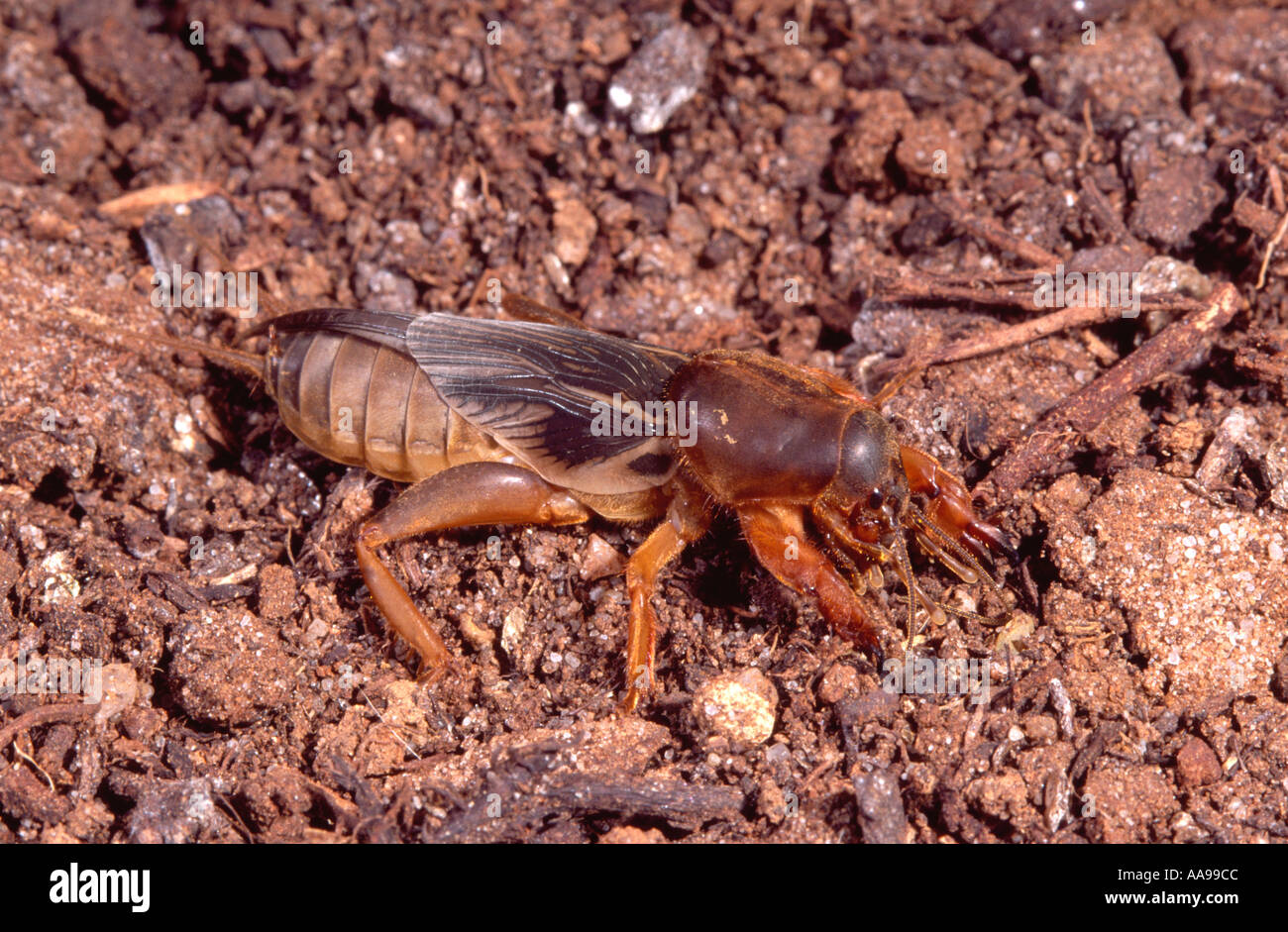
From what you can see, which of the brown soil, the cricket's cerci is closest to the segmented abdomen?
the cricket's cerci

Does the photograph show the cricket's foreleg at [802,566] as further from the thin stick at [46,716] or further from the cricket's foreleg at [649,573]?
the thin stick at [46,716]

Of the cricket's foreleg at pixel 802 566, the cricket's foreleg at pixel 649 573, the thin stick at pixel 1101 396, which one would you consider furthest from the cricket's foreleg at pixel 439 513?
the thin stick at pixel 1101 396

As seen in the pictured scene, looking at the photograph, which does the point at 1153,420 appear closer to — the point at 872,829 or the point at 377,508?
the point at 872,829

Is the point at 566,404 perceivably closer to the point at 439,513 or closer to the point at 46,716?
the point at 439,513

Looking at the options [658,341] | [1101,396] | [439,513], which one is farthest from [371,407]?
[1101,396]

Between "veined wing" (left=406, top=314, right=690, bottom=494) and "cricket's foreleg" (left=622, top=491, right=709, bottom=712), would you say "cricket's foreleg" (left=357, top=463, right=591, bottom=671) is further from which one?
"cricket's foreleg" (left=622, top=491, right=709, bottom=712)

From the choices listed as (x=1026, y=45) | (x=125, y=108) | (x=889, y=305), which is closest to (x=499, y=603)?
(x=889, y=305)

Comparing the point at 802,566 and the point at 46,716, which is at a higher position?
the point at 802,566

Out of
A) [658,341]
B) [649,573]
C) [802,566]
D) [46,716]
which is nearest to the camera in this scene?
[46,716]
